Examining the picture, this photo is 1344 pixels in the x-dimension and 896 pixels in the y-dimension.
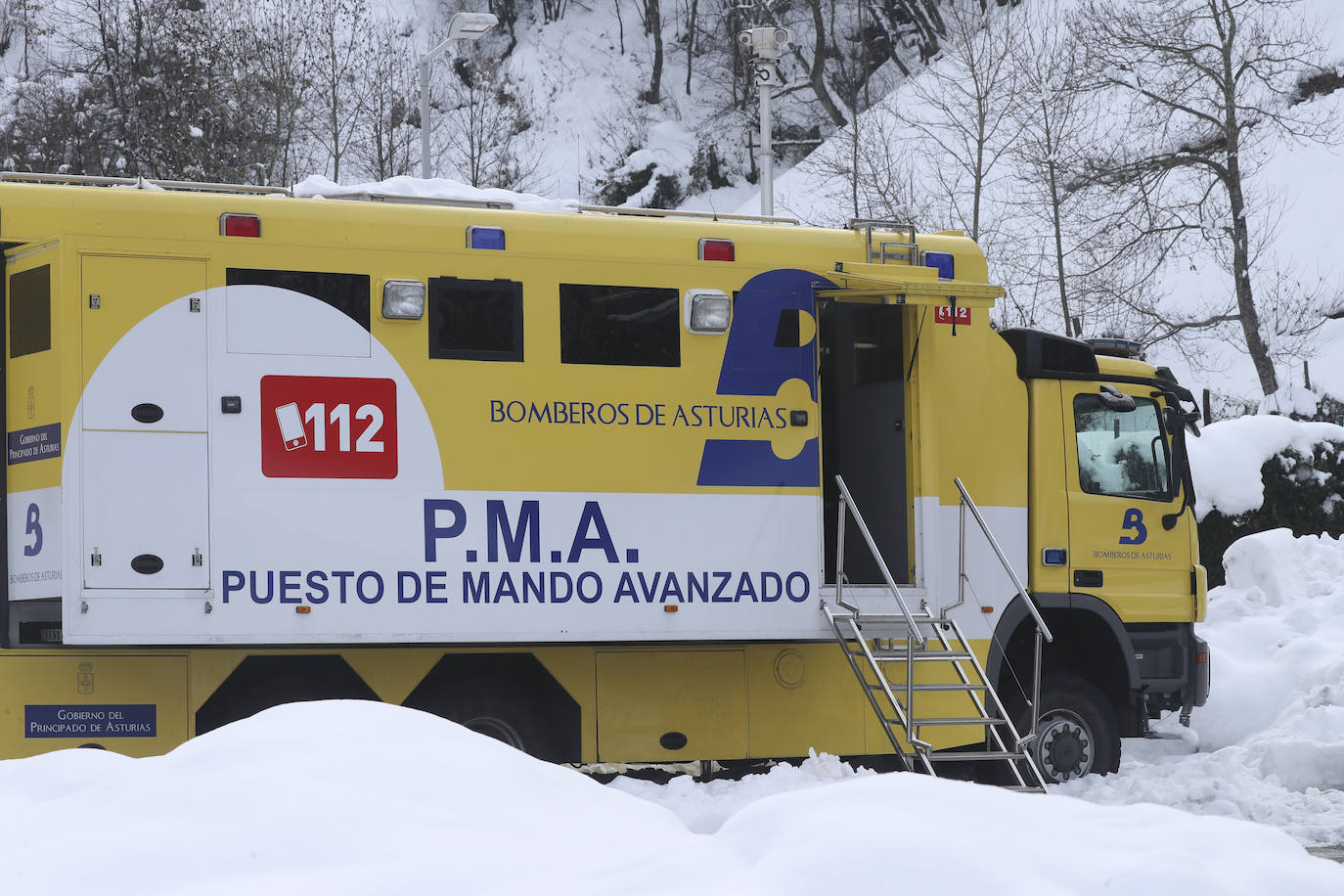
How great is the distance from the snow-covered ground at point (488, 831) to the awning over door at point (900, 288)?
373 cm

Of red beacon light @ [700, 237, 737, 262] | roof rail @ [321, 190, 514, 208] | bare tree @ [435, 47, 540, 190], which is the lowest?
red beacon light @ [700, 237, 737, 262]

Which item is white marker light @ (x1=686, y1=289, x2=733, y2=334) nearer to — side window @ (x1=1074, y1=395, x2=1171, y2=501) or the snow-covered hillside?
side window @ (x1=1074, y1=395, x2=1171, y2=501)

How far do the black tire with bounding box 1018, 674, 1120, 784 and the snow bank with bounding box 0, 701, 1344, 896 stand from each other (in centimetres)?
434

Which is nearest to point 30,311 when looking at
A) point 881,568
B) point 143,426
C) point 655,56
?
point 143,426

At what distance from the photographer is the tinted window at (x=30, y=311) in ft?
24.5

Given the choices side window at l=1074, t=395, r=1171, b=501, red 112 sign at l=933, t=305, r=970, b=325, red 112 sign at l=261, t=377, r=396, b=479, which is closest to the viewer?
red 112 sign at l=261, t=377, r=396, b=479

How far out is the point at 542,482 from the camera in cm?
803

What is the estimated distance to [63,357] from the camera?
7324 mm

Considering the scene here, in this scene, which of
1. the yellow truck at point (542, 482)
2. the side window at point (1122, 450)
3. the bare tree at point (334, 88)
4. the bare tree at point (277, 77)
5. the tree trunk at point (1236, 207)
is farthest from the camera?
the tree trunk at point (1236, 207)

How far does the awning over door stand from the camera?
8523 mm

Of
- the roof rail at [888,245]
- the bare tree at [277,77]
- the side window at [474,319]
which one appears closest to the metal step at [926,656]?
the roof rail at [888,245]

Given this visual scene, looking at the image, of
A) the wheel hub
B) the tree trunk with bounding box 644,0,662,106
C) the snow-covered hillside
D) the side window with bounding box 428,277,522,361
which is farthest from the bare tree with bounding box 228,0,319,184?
the tree trunk with bounding box 644,0,662,106

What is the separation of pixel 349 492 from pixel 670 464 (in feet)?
5.89

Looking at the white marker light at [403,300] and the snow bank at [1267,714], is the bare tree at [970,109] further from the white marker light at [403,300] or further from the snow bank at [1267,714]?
the white marker light at [403,300]
